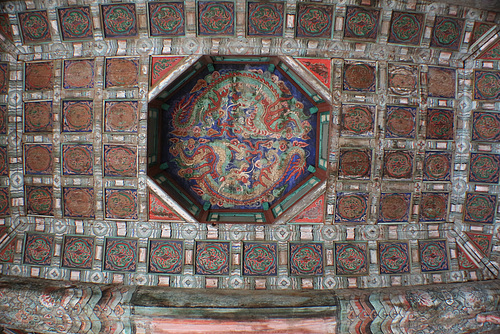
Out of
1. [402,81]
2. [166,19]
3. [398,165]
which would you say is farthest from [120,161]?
[402,81]

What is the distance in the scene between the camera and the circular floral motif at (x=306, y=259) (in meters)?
5.43

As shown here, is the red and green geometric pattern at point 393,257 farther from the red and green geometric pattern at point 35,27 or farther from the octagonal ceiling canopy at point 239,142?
the red and green geometric pattern at point 35,27

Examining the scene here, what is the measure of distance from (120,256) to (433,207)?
22.8ft

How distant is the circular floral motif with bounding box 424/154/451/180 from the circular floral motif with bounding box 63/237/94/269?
7.50 m

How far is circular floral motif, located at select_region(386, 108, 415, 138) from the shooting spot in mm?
5430

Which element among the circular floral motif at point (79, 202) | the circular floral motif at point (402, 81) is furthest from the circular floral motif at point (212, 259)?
the circular floral motif at point (402, 81)

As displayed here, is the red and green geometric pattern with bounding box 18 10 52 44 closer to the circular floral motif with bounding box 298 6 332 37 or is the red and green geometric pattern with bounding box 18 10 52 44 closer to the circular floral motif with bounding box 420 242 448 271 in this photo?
the circular floral motif with bounding box 298 6 332 37

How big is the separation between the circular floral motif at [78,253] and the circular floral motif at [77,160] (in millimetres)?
1483

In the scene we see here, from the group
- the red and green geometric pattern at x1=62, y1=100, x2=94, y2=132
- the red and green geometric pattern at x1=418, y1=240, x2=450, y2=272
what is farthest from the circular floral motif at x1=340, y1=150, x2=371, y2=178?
the red and green geometric pattern at x1=62, y1=100, x2=94, y2=132

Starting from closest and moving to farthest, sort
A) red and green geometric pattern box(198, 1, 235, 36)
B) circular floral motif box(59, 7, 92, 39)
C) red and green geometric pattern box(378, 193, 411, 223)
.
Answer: red and green geometric pattern box(198, 1, 235, 36), circular floral motif box(59, 7, 92, 39), red and green geometric pattern box(378, 193, 411, 223)

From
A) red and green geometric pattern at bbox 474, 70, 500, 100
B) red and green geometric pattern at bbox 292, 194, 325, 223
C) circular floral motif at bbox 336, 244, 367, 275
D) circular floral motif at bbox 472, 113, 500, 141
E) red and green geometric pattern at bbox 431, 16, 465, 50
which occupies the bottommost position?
circular floral motif at bbox 336, 244, 367, 275

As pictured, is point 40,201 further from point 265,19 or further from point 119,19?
point 265,19

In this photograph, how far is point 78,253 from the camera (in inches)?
216

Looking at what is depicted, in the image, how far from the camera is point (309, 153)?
587 centimetres
